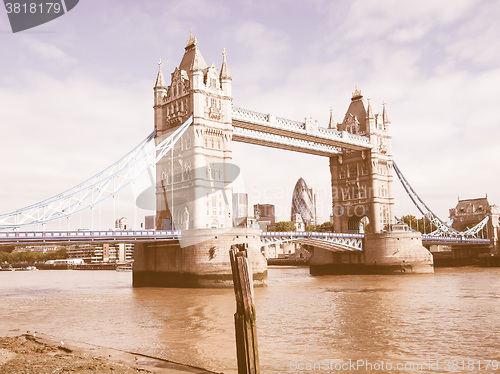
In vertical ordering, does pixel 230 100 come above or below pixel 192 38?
below

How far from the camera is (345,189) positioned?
58.5 metres

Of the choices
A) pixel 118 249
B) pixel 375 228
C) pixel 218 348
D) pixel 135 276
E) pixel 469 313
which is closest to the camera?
pixel 218 348

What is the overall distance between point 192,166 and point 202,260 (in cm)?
840

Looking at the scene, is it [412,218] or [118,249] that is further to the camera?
[118,249]

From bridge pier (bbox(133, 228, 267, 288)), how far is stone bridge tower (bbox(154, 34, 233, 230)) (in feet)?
9.46

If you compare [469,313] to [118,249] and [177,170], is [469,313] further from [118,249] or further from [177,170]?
[118,249]

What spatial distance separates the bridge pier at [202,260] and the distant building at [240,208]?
20.3 ft

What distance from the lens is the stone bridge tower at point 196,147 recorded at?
38.7m

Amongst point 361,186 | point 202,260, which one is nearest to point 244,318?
point 202,260

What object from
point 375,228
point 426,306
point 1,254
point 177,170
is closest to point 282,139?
point 177,170

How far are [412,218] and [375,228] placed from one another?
2640cm

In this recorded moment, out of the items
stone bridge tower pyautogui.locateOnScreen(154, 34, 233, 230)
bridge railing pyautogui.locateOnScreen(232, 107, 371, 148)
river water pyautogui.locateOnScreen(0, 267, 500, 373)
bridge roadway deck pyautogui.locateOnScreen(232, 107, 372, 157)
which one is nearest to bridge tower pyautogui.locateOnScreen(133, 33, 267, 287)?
stone bridge tower pyautogui.locateOnScreen(154, 34, 233, 230)

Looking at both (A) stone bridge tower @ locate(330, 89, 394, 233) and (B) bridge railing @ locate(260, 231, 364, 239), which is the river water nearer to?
(B) bridge railing @ locate(260, 231, 364, 239)

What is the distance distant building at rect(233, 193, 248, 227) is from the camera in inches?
1671
